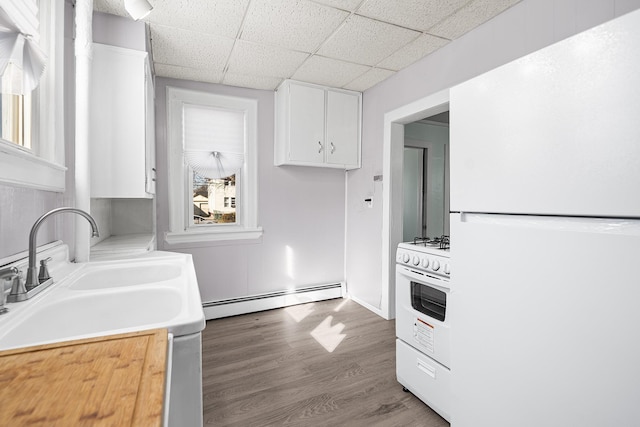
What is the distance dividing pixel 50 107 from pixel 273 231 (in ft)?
7.32

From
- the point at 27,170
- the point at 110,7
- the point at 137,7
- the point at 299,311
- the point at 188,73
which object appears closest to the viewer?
the point at 27,170

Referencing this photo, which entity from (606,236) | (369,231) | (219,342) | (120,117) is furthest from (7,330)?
(369,231)

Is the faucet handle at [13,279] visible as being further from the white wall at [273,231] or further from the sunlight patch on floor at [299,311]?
the sunlight patch on floor at [299,311]

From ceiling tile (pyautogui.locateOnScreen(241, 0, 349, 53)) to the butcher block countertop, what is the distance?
2042 mm

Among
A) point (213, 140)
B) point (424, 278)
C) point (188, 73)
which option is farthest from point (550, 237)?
point (188, 73)

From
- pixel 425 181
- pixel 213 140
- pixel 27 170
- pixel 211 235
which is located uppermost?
pixel 213 140

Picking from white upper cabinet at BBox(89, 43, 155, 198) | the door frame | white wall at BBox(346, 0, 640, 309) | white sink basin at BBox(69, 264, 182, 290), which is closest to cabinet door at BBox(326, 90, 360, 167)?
white wall at BBox(346, 0, 640, 309)

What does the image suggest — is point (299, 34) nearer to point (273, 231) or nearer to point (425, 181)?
point (273, 231)

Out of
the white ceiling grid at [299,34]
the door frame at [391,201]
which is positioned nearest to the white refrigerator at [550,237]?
the white ceiling grid at [299,34]

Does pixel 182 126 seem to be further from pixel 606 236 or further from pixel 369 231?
pixel 606 236

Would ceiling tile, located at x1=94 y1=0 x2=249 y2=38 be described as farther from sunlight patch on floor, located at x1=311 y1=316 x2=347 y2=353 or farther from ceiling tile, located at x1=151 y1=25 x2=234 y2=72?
sunlight patch on floor, located at x1=311 y1=316 x2=347 y2=353

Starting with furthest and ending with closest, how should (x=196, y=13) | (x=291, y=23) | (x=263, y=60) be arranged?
1. (x=263, y=60)
2. (x=291, y=23)
3. (x=196, y=13)

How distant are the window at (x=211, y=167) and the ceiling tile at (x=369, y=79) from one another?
3.59ft

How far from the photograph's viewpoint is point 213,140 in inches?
127
